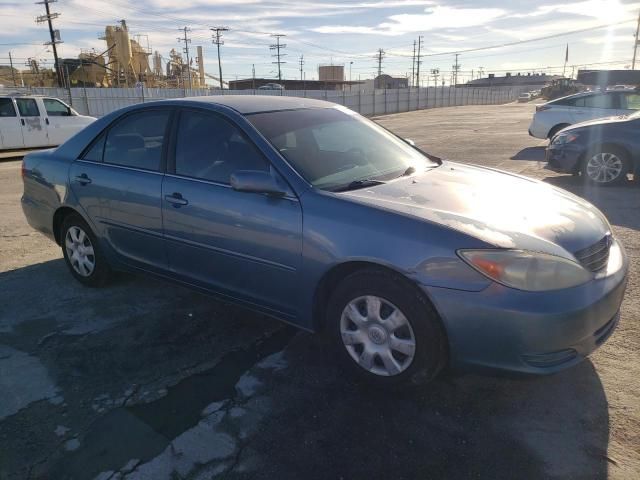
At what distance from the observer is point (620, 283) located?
2.76m

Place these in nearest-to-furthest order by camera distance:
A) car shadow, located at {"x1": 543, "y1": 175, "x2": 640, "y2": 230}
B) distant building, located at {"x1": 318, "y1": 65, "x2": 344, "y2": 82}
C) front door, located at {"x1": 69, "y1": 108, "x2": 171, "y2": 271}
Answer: front door, located at {"x1": 69, "y1": 108, "x2": 171, "y2": 271} → car shadow, located at {"x1": 543, "y1": 175, "x2": 640, "y2": 230} → distant building, located at {"x1": 318, "y1": 65, "x2": 344, "y2": 82}

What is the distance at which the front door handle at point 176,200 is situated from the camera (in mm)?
3396

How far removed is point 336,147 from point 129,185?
5.14 ft

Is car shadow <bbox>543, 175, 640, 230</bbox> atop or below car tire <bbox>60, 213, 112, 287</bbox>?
below

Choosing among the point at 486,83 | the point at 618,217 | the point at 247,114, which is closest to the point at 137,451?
the point at 247,114

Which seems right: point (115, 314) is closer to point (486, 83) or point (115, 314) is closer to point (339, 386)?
point (339, 386)

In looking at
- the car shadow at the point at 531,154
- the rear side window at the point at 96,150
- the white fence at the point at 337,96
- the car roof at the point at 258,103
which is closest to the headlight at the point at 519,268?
the car roof at the point at 258,103

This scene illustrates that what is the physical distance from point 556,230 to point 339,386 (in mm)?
1473

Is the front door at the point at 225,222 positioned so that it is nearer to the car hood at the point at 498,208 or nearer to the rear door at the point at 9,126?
the car hood at the point at 498,208

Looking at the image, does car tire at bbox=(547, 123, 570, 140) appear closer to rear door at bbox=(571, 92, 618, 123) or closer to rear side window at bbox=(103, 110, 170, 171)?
rear door at bbox=(571, 92, 618, 123)

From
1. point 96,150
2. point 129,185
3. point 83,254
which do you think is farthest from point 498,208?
point 83,254

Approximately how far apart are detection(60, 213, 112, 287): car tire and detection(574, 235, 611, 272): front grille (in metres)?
3.55

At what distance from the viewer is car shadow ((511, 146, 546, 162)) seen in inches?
460

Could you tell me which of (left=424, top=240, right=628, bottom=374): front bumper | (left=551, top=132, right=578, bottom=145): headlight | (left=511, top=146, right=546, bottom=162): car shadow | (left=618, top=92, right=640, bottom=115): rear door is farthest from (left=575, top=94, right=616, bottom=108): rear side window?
(left=424, top=240, right=628, bottom=374): front bumper
